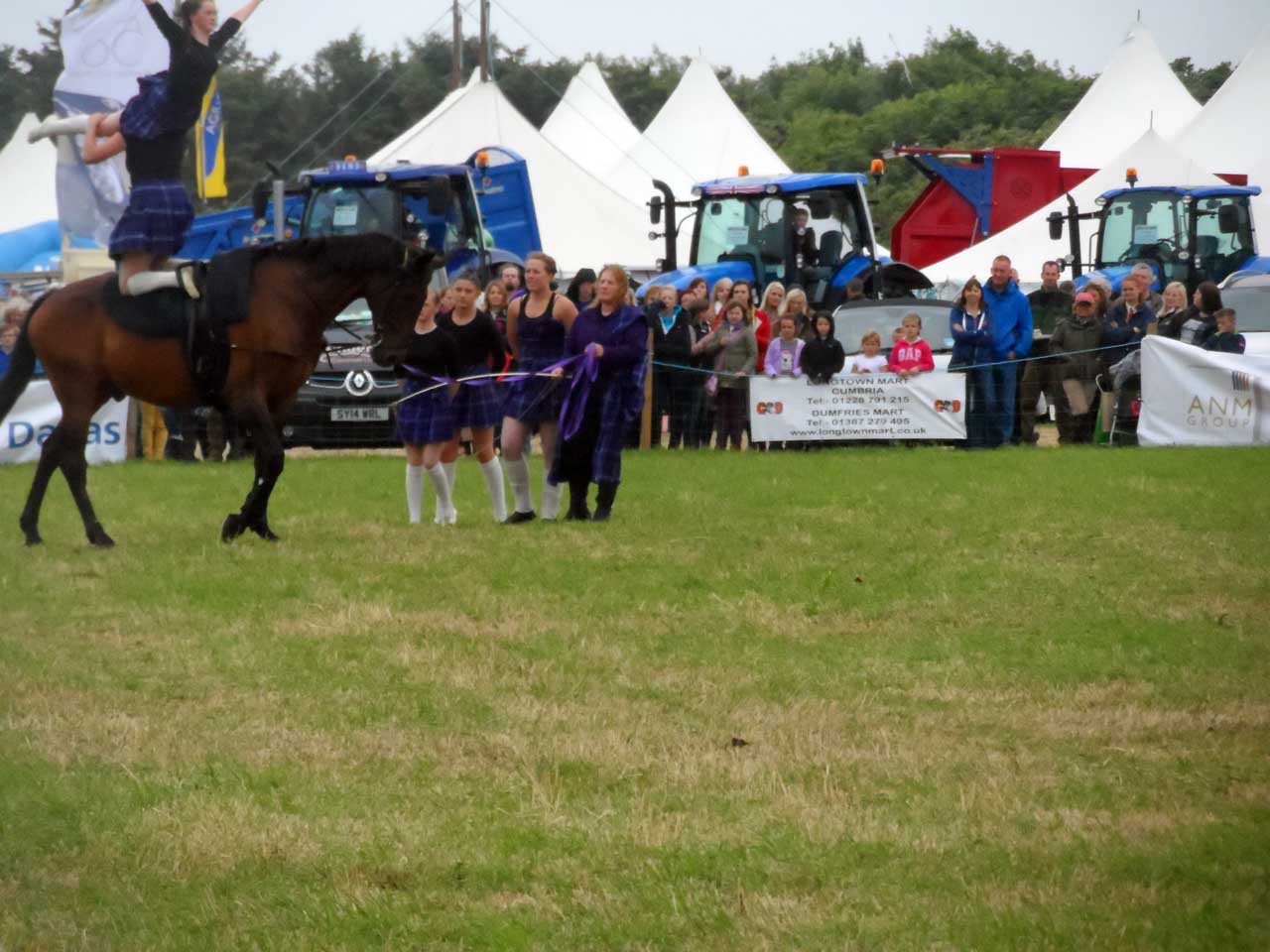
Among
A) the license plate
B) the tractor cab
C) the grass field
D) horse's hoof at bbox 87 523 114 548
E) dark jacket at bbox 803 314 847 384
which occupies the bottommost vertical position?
the grass field

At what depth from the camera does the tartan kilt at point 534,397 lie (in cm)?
1325

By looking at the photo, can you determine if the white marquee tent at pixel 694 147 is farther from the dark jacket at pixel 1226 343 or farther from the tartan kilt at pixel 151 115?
the tartan kilt at pixel 151 115

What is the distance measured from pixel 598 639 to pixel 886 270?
59.9ft

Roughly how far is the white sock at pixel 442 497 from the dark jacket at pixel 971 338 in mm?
7509

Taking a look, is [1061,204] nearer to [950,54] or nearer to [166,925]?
[166,925]

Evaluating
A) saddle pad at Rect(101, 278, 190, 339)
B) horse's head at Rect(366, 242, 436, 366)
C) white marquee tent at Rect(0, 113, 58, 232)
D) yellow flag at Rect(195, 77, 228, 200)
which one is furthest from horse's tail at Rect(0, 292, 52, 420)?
white marquee tent at Rect(0, 113, 58, 232)

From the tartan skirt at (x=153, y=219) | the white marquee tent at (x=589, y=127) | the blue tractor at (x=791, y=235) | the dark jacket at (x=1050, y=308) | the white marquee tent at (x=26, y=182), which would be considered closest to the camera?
the tartan skirt at (x=153, y=219)

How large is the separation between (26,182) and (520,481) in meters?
32.7

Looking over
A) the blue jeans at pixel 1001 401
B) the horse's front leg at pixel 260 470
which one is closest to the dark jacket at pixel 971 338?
the blue jeans at pixel 1001 401

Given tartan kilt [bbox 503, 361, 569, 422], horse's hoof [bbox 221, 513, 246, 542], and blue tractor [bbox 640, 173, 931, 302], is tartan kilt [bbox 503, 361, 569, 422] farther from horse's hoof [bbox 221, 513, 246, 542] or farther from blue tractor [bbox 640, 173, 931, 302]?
blue tractor [bbox 640, 173, 931, 302]

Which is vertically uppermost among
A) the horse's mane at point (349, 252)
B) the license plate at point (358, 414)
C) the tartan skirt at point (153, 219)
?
the tartan skirt at point (153, 219)

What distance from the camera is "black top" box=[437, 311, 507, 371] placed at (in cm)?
1314

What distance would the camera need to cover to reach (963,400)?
63.5 ft

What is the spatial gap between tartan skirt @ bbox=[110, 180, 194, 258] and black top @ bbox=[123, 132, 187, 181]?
2.3 inches
